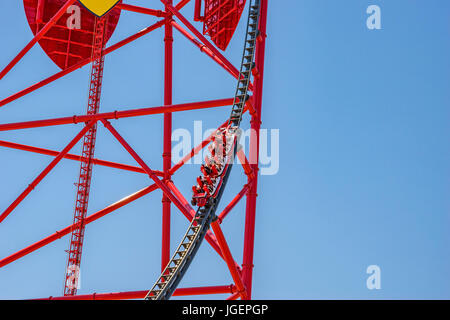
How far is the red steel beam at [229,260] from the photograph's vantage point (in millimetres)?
15125

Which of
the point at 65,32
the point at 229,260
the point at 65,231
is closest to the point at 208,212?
the point at 229,260

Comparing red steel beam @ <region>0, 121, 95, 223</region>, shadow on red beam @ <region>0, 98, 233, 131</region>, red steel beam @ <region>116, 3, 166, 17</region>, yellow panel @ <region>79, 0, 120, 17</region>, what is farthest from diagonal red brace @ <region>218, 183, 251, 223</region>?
red steel beam @ <region>116, 3, 166, 17</region>

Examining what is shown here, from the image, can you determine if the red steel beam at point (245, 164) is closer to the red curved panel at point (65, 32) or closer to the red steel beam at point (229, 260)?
the red steel beam at point (229, 260)

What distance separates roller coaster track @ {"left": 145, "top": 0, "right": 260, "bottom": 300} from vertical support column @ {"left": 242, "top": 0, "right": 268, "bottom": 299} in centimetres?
20

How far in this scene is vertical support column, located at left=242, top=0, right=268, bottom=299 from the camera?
52.6 feet

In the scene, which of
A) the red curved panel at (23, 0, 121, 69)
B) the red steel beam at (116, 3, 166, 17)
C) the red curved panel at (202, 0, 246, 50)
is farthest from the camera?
the red curved panel at (23, 0, 121, 69)

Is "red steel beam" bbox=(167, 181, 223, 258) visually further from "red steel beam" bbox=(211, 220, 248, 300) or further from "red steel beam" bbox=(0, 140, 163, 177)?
"red steel beam" bbox=(0, 140, 163, 177)

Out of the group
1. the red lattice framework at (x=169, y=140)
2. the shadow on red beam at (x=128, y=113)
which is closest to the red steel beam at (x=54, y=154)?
the red lattice framework at (x=169, y=140)

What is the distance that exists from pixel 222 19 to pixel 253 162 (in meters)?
5.69

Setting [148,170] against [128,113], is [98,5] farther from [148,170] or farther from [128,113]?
[148,170]
